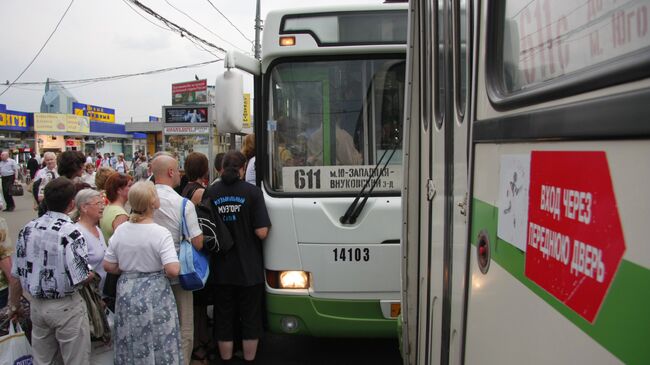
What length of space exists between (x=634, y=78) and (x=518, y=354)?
0.82 meters

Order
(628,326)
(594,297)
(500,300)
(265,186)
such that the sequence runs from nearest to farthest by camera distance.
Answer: (628,326) → (594,297) → (500,300) → (265,186)

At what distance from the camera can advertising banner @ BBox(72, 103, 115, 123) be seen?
4669cm

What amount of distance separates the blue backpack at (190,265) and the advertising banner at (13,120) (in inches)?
1476

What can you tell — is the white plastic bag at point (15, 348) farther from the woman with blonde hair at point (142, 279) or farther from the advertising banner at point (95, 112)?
the advertising banner at point (95, 112)

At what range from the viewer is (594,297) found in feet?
3.46

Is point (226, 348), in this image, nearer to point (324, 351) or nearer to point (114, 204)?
point (324, 351)

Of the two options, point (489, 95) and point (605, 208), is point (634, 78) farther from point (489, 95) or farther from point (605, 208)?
point (489, 95)

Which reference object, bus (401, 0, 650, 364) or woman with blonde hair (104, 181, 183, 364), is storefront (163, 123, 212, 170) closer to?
woman with blonde hair (104, 181, 183, 364)

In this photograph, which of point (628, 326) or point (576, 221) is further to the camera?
point (576, 221)

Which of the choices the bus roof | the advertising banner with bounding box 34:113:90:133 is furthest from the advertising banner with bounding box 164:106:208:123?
the advertising banner with bounding box 34:113:90:133

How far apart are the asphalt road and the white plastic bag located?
157 cm

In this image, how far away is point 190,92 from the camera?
3294cm

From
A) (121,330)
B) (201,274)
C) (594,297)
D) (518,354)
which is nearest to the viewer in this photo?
(594,297)

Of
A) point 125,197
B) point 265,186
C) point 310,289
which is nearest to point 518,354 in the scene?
point 310,289
